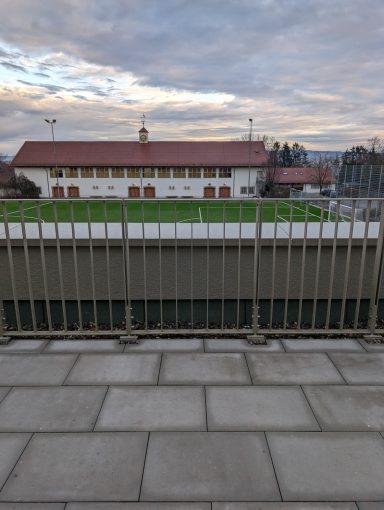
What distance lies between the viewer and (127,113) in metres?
52.7

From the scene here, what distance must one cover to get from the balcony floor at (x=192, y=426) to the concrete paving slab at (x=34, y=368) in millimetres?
14

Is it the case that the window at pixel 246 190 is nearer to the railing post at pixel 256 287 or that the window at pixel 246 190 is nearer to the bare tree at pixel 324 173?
the bare tree at pixel 324 173

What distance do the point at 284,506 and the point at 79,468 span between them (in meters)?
1.03

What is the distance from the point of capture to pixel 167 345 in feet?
10.5

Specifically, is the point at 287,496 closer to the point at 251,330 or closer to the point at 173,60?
the point at 251,330

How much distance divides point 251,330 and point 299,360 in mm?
582

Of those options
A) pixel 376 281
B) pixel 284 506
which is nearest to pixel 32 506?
pixel 284 506

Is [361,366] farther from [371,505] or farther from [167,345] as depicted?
[167,345]

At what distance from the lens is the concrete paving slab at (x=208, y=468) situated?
1666 mm

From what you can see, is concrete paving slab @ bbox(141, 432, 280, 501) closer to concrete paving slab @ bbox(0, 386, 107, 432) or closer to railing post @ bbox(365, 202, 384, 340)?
concrete paving slab @ bbox(0, 386, 107, 432)

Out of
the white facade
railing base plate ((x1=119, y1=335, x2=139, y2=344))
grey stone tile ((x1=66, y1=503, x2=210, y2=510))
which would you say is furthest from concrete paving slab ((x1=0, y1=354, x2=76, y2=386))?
the white facade

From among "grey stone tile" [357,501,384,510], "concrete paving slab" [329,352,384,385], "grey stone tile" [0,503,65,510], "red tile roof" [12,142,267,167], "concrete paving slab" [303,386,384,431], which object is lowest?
"concrete paving slab" [329,352,384,385]

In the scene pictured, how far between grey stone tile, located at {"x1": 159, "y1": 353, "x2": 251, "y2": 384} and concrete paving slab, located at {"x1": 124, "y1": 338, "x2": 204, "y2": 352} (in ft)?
0.35

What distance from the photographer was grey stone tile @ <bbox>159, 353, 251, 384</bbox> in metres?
2.65
